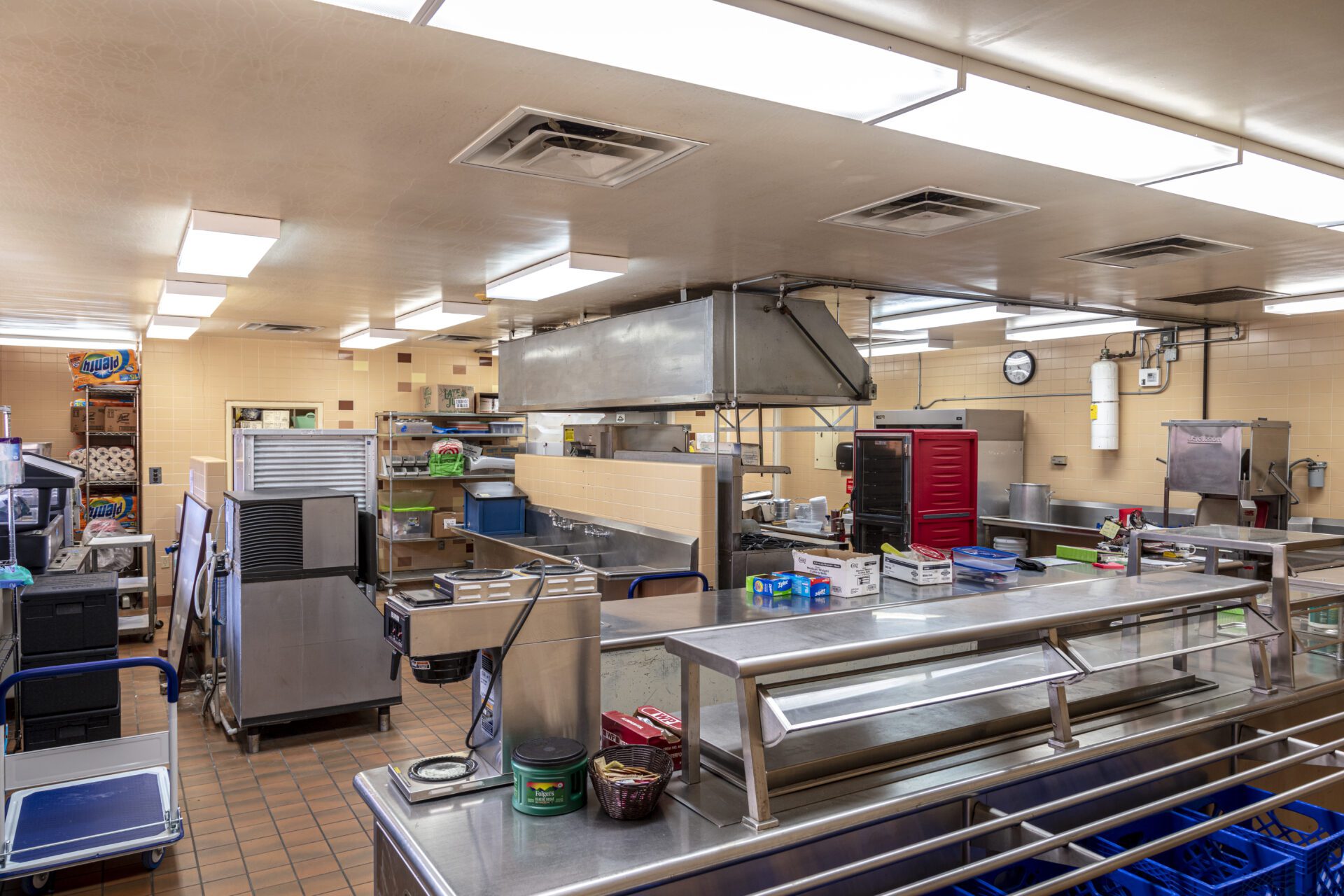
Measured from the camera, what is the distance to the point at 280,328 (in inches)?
332

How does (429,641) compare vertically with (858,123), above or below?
below

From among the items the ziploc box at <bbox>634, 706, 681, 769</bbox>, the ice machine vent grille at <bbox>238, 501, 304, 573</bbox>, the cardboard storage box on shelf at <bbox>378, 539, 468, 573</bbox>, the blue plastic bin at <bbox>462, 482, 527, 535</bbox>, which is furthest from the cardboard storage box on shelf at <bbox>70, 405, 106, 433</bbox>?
the ziploc box at <bbox>634, 706, 681, 769</bbox>

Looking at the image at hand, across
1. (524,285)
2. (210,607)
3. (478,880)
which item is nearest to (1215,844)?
(478,880)

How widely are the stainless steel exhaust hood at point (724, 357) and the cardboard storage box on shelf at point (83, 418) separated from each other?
589 centimetres

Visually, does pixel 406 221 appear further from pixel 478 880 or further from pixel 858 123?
pixel 478 880

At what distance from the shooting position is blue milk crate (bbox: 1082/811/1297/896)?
2230 mm

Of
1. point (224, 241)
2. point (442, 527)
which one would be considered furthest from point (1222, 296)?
point (442, 527)

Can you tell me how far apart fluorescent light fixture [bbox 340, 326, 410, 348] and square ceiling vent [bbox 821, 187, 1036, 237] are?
222 inches

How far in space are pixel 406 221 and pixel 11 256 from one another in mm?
2649

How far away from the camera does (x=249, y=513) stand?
4.91m

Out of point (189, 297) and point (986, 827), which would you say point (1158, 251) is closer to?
point (986, 827)

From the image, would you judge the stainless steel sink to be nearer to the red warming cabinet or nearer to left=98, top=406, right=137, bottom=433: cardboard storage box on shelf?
the red warming cabinet

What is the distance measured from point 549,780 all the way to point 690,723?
370 mm

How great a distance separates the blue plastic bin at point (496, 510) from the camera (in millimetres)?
8625
